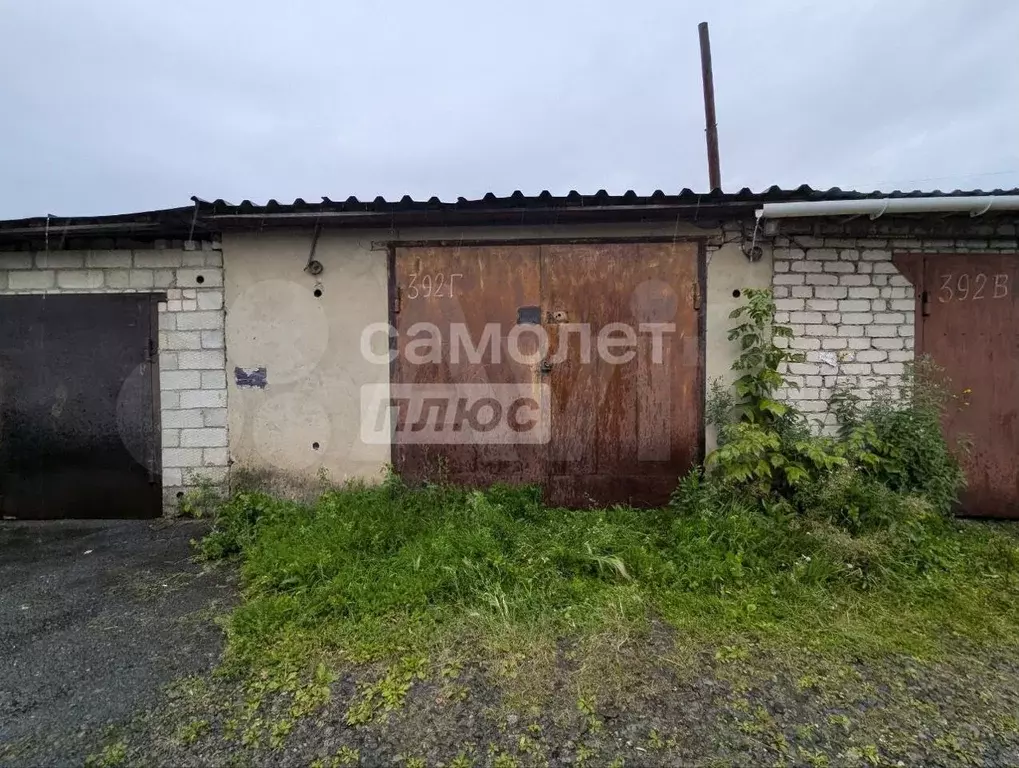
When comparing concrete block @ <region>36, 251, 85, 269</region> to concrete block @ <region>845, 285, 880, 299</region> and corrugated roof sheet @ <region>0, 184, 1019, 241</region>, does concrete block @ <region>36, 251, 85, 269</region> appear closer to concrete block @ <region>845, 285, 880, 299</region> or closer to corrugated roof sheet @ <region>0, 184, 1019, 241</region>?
corrugated roof sheet @ <region>0, 184, 1019, 241</region>

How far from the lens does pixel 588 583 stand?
119 inches

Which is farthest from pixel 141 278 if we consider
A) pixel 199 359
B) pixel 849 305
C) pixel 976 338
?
pixel 976 338

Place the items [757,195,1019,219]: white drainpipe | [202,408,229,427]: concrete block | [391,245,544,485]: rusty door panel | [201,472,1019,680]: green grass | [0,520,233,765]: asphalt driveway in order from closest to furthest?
[0,520,233,765]: asphalt driveway < [201,472,1019,680]: green grass < [757,195,1019,219]: white drainpipe < [391,245,544,485]: rusty door panel < [202,408,229,427]: concrete block

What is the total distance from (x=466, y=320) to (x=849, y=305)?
3339 millimetres

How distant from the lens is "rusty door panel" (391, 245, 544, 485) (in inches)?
172

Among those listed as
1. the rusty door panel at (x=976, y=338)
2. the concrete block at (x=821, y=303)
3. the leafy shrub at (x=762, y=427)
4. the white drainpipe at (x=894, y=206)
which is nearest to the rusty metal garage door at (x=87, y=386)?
the leafy shrub at (x=762, y=427)

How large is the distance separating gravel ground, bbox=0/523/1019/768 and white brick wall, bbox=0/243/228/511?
2012 millimetres

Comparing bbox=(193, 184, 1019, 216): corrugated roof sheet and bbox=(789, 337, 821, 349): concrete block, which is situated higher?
bbox=(193, 184, 1019, 216): corrugated roof sheet

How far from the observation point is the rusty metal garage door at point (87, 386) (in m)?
4.43

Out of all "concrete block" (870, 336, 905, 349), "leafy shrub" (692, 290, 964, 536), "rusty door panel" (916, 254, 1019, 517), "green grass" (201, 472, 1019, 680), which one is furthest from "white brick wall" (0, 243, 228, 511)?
"rusty door panel" (916, 254, 1019, 517)

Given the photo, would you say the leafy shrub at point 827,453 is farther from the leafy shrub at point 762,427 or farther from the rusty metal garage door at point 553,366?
the rusty metal garage door at point 553,366

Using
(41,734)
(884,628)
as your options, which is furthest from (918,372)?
(41,734)

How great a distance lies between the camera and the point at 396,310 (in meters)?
4.42

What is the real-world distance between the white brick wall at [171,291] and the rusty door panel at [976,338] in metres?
6.28
